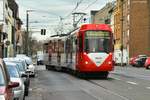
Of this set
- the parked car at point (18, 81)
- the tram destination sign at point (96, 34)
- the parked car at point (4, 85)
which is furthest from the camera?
the tram destination sign at point (96, 34)

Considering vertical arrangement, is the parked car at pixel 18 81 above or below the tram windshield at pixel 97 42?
below

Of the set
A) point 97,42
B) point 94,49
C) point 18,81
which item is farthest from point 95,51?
point 18,81

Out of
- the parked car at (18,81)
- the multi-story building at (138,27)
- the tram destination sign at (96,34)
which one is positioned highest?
the multi-story building at (138,27)

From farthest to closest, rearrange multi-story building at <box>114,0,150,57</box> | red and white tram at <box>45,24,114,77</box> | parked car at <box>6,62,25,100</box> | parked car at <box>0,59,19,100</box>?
multi-story building at <box>114,0,150,57</box>
red and white tram at <box>45,24,114,77</box>
parked car at <box>6,62,25,100</box>
parked car at <box>0,59,19,100</box>

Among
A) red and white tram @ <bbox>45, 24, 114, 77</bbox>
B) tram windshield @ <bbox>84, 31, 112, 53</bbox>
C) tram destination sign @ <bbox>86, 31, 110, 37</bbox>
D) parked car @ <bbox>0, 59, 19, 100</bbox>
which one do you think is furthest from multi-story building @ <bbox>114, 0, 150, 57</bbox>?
parked car @ <bbox>0, 59, 19, 100</bbox>

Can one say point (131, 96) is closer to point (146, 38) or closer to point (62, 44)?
point (62, 44)

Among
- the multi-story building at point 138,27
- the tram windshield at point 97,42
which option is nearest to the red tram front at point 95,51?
the tram windshield at point 97,42

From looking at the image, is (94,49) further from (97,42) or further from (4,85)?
(4,85)

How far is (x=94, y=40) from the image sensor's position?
36531 millimetres

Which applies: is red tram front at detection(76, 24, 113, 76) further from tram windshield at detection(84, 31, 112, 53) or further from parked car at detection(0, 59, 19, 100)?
parked car at detection(0, 59, 19, 100)

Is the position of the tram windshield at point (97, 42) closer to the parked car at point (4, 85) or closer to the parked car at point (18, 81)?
the parked car at point (18, 81)

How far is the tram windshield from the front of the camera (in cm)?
3647

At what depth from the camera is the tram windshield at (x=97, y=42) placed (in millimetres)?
36469

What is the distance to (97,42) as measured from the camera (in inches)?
1438
